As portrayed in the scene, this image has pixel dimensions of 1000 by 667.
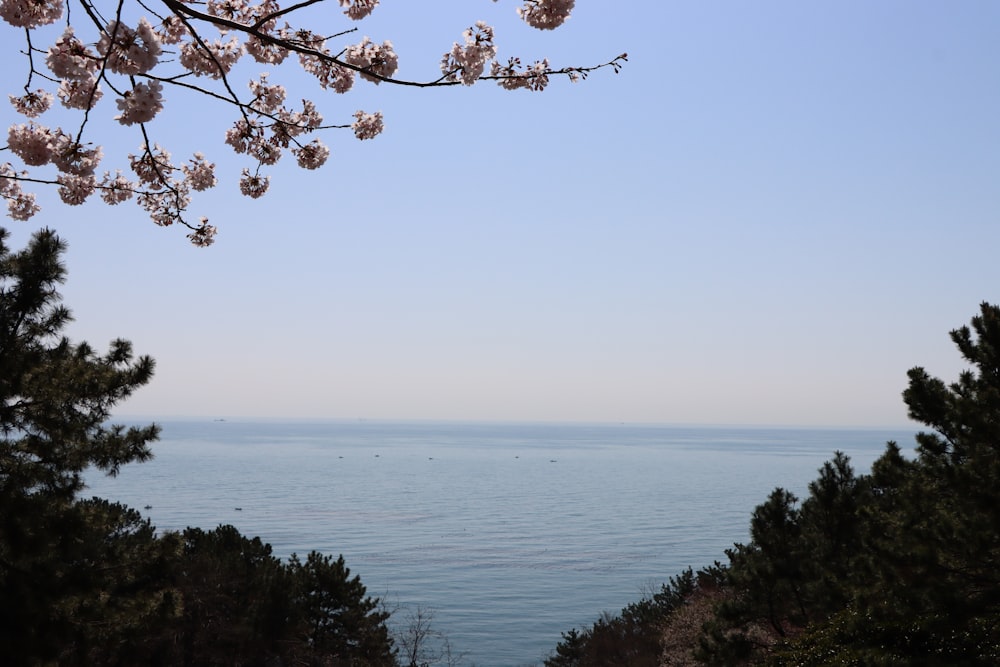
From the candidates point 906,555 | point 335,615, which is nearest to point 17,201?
point 906,555

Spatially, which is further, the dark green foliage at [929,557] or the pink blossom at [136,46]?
the dark green foliage at [929,557]

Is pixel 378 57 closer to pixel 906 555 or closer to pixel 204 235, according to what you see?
pixel 204 235

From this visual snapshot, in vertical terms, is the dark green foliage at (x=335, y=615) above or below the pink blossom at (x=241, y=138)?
below

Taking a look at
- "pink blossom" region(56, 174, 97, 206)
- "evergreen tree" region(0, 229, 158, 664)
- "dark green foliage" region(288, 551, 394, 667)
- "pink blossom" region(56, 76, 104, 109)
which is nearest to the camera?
"pink blossom" region(56, 76, 104, 109)

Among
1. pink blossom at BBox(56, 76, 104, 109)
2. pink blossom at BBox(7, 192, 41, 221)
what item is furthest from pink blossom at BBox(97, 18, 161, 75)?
pink blossom at BBox(7, 192, 41, 221)

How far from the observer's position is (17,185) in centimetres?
958

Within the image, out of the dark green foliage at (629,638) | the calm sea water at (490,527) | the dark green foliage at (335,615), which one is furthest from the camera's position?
the calm sea water at (490,527)

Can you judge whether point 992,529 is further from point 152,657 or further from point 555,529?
point 555,529

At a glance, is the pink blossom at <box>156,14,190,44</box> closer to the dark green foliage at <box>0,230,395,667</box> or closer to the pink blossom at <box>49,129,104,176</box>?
the pink blossom at <box>49,129,104,176</box>

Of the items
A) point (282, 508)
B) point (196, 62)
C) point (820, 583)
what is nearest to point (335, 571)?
point (820, 583)

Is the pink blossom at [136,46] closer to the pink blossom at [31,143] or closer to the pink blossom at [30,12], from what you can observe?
the pink blossom at [30,12]

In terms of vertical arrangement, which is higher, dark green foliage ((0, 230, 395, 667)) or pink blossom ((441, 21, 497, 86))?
pink blossom ((441, 21, 497, 86))

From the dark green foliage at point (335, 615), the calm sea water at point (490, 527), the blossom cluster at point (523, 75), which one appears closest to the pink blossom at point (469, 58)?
the blossom cluster at point (523, 75)

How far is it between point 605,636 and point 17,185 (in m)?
42.4
